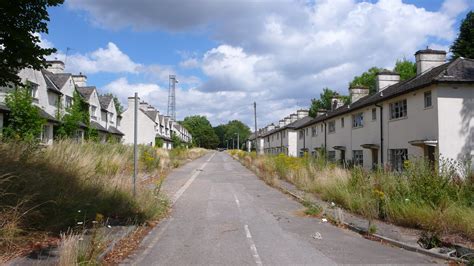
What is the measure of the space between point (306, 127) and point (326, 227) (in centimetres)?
4144

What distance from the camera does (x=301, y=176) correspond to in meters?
22.3

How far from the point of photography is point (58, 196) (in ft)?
29.8

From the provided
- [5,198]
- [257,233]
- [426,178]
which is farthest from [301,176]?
[5,198]

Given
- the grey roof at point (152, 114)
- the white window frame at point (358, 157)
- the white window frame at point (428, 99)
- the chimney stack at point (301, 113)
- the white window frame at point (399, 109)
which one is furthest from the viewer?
the grey roof at point (152, 114)

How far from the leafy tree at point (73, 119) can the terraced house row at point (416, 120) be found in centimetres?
2200

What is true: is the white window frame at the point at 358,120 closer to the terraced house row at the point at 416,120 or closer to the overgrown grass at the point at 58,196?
the terraced house row at the point at 416,120

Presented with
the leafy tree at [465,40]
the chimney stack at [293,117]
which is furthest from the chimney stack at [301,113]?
the leafy tree at [465,40]

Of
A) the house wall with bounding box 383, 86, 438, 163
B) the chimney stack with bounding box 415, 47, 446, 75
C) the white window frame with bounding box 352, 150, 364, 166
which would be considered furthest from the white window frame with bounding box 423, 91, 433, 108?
the white window frame with bounding box 352, 150, 364, 166

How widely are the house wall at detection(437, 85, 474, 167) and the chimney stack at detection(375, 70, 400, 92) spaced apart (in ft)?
42.5

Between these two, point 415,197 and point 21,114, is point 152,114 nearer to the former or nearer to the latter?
point 21,114

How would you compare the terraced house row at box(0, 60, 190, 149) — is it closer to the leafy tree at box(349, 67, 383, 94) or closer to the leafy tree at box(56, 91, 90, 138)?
the leafy tree at box(56, 91, 90, 138)

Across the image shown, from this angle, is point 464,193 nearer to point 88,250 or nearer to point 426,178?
point 426,178

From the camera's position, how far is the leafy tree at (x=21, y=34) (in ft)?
23.7

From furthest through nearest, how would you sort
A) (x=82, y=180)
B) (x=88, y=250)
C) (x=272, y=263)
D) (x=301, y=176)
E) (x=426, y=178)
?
(x=301, y=176), (x=426, y=178), (x=82, y=180), (x=272, y=263), (x=88, y=250)
